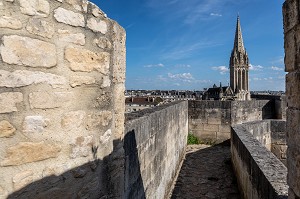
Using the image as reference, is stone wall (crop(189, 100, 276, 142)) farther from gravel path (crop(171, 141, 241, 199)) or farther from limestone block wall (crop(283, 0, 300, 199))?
limestone block wall (crop(283, 0, 300, 199))

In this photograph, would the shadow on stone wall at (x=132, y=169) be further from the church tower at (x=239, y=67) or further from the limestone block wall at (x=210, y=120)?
the church tower at (x=239, y=67)

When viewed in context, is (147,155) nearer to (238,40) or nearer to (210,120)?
(210,120)

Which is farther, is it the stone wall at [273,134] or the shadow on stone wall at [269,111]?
the shadow on stone wall at [269,111]

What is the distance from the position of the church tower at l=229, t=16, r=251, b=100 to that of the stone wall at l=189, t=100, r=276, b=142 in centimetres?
5251

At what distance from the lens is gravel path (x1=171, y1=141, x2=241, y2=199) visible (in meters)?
6.52

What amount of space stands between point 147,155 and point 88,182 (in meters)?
2.33

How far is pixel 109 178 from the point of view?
2537 millimetres

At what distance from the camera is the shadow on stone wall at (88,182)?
183 centimetres

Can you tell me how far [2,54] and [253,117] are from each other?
12745 mm

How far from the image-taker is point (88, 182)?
7.32ft

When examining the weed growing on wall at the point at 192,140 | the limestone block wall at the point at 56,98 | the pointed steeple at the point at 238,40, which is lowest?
the weed growing on wall at the point at 192,140

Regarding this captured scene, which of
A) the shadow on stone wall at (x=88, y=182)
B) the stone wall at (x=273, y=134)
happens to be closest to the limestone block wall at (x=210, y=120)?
the stone wall at (x=273, y=134)

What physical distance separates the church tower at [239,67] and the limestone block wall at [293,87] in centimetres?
6292

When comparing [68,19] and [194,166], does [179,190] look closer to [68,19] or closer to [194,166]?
[194,166]
